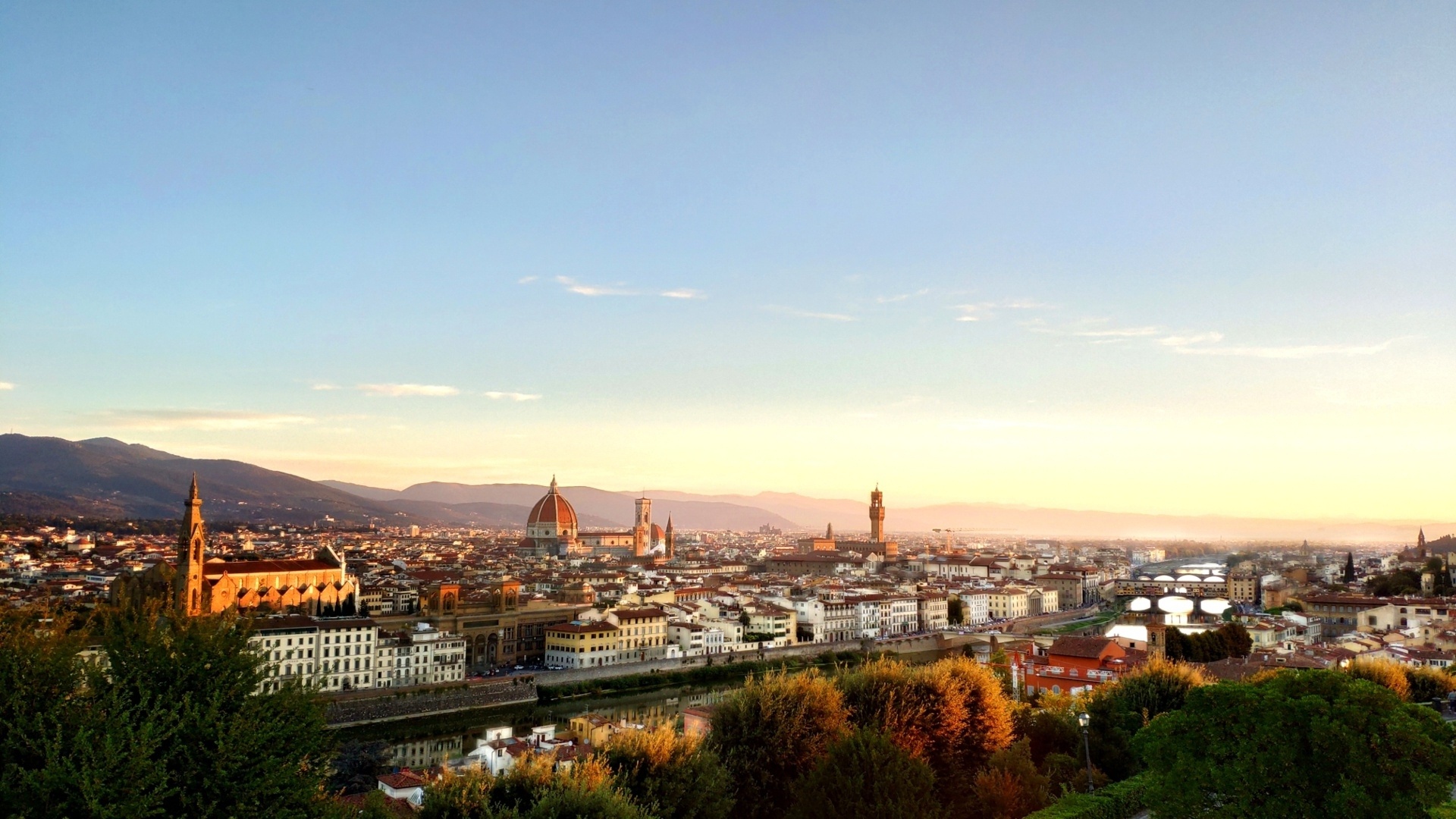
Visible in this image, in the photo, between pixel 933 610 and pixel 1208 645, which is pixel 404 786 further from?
pixel 933 610

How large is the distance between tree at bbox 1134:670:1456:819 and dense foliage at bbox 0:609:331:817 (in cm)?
926

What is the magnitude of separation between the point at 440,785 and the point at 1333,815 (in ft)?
30.1

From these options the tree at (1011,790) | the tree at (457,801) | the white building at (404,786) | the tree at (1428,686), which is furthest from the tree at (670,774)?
the tree at (1428,686)

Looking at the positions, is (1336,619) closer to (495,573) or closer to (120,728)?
(495,573)

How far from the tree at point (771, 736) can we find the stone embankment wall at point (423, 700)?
18.0 metres

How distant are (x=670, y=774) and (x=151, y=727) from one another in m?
6.69

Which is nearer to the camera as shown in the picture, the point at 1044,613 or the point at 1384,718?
the point at 1384,718

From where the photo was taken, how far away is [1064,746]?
18.1 m

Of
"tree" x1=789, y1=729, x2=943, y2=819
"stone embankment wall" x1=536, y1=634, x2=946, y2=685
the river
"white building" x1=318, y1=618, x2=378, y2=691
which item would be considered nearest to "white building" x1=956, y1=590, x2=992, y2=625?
"stone embankment wall" x1=536, y1=634, x2=946, y2=685

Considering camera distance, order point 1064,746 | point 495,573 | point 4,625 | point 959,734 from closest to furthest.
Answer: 1. point 4,625
2. point 959,734
3. point 1064,746
4. point 495,573

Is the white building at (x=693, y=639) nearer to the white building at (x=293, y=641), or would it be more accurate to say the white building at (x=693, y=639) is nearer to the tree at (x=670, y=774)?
the white building at (x=293, y=641)

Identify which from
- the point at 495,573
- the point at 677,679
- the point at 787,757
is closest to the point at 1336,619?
the point at 677,679

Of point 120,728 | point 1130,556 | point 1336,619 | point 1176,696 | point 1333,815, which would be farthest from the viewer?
point 1130,556

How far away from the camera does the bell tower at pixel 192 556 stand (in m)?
37.8
